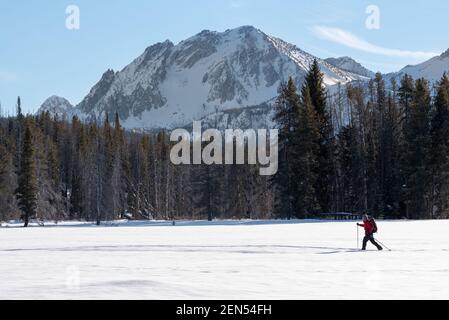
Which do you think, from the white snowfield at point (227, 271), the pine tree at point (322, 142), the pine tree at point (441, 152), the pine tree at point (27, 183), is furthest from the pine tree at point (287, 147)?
the white snowfield at point (227, 271)

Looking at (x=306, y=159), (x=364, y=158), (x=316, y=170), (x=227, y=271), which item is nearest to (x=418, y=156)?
(x=364, y=158)

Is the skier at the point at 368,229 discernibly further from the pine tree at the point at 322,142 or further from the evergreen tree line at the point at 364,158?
the pine tree at the point at 322,142

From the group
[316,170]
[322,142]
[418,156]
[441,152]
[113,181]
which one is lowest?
[113,181]

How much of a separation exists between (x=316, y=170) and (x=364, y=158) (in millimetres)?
8029

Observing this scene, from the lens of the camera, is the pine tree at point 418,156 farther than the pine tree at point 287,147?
Yes

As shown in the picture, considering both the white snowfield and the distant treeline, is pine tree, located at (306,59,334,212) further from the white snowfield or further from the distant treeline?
the white snowfield

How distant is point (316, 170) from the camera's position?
57.0m

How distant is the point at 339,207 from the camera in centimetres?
6550

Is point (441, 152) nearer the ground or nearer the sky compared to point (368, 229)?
nearer the sky

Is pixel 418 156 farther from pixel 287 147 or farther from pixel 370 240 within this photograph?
pixel 370 240

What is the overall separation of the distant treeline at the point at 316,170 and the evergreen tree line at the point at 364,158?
0.32 ft

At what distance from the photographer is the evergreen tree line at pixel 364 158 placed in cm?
5603
